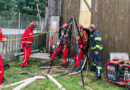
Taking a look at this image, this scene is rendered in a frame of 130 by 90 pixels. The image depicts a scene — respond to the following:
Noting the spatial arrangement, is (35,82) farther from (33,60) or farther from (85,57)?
(33,60)

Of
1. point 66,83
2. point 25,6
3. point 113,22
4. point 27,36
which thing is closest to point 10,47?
point 27,36

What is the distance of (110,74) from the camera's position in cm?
513

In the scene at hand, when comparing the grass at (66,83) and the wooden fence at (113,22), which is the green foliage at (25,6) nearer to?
the wooden fence at (113,22)

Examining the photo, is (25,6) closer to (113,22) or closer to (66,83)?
(113,22)

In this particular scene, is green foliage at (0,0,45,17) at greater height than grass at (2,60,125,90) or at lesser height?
greater

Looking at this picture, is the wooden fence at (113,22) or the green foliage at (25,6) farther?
the green foliage at (25,6)

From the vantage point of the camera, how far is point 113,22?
6547mm

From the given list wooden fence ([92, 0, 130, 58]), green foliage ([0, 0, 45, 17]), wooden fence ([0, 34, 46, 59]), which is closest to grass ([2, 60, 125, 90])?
wooden fence ([0, 34, 46, 59])

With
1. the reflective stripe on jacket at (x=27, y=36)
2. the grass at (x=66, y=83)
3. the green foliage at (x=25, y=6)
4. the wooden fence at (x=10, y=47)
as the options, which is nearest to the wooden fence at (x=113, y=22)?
the grass at (x=66, y=83)

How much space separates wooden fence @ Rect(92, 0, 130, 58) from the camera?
6.21 m

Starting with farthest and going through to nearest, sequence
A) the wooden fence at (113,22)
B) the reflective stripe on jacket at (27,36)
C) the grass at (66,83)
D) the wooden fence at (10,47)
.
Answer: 1. the wooden fence at (10,47)
2. the reflective stripe on jacket at (27,36)
3. the wooden fence at (113,22)
4. the grass at (66,83)

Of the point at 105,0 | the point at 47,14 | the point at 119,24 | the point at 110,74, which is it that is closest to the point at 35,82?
the point at 110,74

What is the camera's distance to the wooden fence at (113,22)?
6215 mm

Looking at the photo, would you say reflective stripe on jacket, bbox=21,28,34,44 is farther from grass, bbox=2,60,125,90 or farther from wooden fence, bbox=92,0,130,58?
wooden fence, bbox=92,0,130,58
